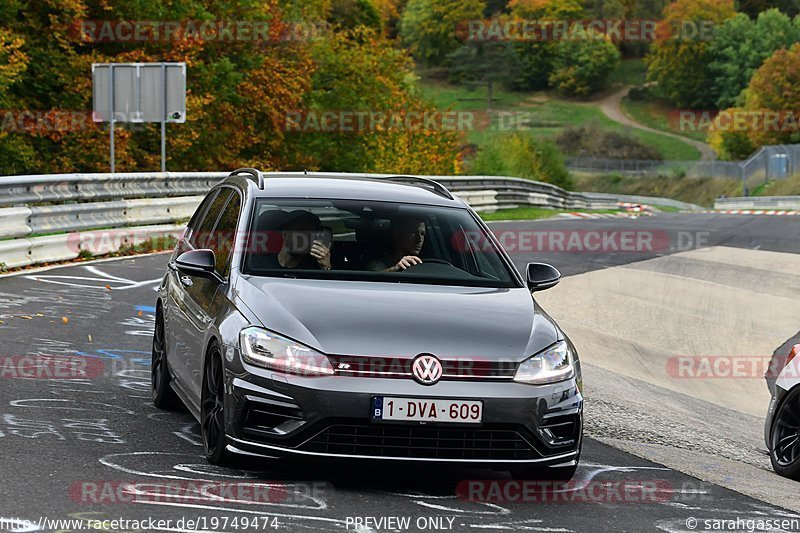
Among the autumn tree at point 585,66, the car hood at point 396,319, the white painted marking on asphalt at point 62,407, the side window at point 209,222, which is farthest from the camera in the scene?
the autumn tree at point 585,66

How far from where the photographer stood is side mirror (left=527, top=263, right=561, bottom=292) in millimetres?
7859

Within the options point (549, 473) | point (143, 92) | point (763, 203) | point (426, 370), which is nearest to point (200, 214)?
point (426, 370)

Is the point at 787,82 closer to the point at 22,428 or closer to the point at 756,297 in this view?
the point at 756,297

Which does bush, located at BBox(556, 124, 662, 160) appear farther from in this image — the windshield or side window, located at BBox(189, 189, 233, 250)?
the windshield

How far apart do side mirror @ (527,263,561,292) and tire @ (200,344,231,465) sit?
6.34 feet

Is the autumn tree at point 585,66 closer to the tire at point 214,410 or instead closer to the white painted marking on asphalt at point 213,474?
the tire at point 214,410

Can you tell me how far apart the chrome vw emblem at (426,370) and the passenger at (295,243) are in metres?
1.37

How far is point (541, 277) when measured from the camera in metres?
7.90

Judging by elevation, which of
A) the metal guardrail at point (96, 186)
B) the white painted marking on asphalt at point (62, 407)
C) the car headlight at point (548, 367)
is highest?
the car headlight at point (548, 367)

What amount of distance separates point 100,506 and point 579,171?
130 m

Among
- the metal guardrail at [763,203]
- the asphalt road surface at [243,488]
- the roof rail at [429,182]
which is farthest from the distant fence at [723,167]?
the asphalt road surface at [243,488]

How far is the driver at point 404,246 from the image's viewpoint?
7828mm

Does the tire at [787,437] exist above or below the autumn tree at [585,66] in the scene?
above

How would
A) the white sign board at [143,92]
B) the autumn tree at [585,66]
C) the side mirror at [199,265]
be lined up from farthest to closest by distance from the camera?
the autumn tree at [585,66] < the white sign board at [143,92] < the side mirror at [199,265]
